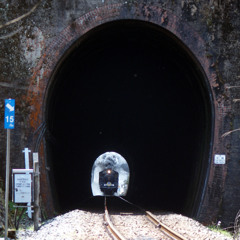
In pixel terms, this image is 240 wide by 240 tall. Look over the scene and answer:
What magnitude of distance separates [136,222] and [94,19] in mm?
5444

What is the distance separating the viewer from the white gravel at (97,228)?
938 cm

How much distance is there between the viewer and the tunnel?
13.6 meters

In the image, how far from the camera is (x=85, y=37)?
1279 centimetres

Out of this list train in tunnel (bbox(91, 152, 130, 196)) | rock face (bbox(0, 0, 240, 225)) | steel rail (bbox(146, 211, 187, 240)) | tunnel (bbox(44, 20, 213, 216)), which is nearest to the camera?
steel rail (bbox(146, 211, 187, 240))

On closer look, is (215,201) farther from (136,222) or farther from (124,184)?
(124,184)

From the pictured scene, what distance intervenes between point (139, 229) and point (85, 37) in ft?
17.6

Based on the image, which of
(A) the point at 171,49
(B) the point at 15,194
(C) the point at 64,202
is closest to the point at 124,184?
(C) the point at 64,202

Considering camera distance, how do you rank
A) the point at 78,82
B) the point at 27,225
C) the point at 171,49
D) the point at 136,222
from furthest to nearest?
the point at 78,82 < the point at 171,49 < the point at 136,222 < the point at 27,225

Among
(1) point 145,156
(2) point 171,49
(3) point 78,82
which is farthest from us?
(1) point 145,156

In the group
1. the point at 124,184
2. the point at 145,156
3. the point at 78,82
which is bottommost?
the point at 124,184

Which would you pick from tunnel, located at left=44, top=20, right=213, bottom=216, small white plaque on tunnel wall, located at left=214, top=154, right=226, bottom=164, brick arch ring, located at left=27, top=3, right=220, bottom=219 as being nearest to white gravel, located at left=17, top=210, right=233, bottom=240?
tunnel, located at left=44, top=20, right=213, bottom=216

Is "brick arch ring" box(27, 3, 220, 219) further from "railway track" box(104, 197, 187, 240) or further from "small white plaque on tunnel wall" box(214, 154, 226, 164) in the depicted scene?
"railway track" box(104, 197, 187, 240)

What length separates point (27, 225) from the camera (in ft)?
36.4

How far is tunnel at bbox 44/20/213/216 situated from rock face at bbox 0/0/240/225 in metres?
0.27
